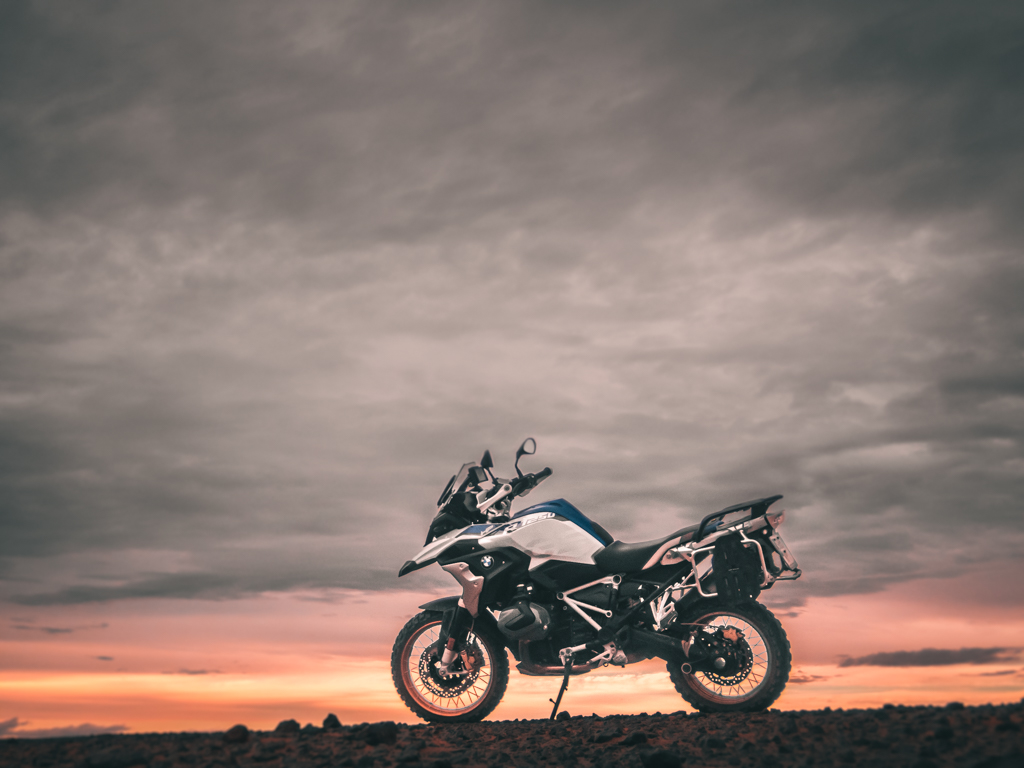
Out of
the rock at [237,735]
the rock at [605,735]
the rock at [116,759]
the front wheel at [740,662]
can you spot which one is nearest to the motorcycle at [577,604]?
the front wheel at [740,662]

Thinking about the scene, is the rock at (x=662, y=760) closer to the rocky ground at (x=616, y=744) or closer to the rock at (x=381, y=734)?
the rocky ground at (x=616, y=744)

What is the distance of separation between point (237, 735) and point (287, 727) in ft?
1.63

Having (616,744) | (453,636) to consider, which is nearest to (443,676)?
(453,636)

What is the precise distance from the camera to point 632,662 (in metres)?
7.50

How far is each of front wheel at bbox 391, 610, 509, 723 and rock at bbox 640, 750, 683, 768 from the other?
2580mm

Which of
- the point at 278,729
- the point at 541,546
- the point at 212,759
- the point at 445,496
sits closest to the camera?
the point at 212,759

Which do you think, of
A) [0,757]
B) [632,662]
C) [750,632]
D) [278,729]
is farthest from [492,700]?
[0,757]

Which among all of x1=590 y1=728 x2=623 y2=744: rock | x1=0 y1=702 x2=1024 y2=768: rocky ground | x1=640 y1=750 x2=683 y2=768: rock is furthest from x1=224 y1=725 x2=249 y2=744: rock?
x1=640 y1=750 x2=683 y2=768: rock

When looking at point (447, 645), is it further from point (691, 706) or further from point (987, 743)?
point (987, 743)

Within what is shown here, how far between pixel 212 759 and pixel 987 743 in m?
5.78

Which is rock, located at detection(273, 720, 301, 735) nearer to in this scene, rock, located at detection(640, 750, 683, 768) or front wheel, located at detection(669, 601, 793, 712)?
rock, located at detection(640, 750, 683, 768)

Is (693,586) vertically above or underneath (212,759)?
above

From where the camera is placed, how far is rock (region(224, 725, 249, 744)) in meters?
6.36

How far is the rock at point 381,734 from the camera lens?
255 inches
